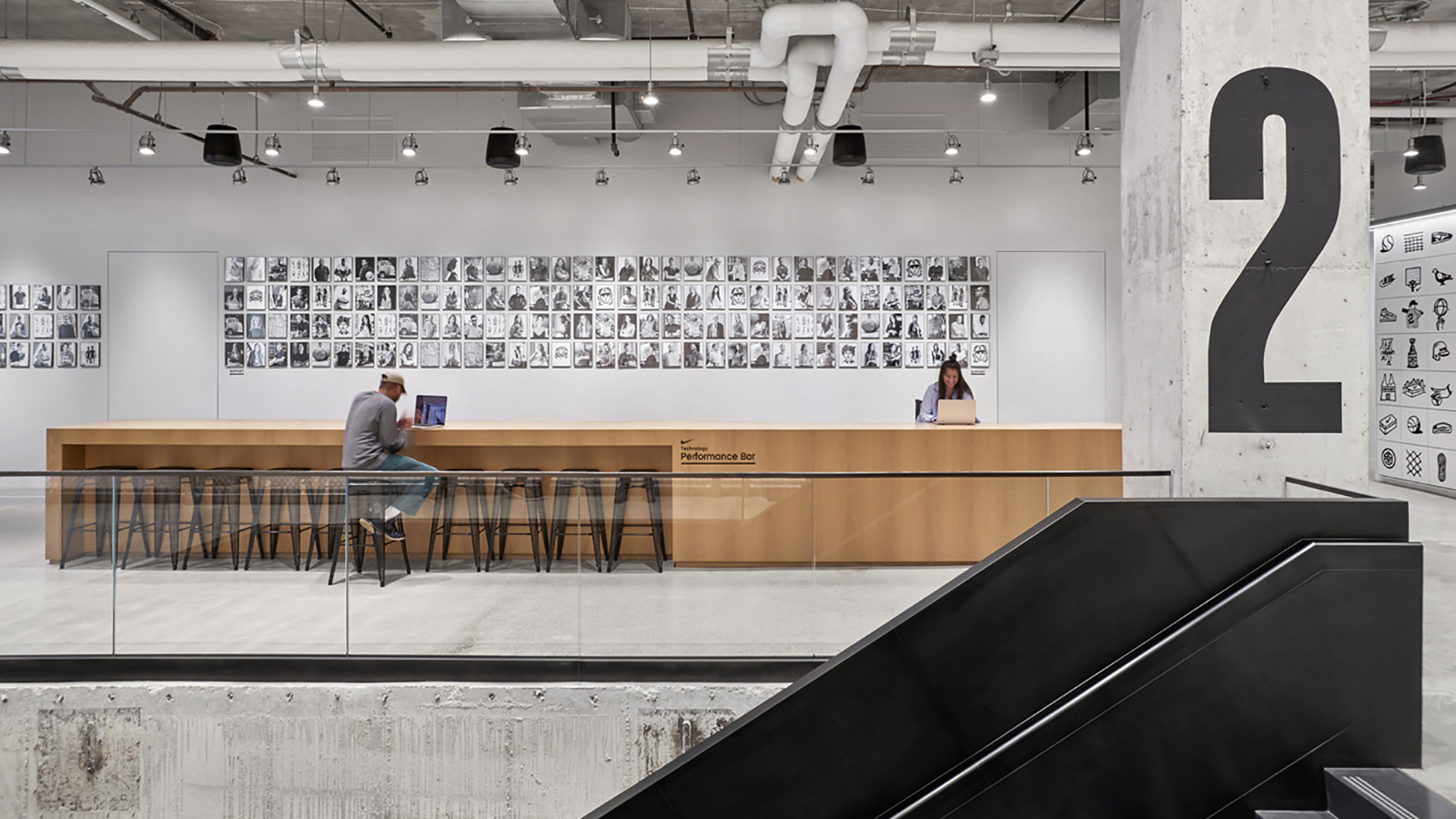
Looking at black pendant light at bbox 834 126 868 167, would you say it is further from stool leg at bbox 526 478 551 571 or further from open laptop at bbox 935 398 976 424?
stool leg at bbox 526 478 551 571

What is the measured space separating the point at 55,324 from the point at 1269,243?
11.5m

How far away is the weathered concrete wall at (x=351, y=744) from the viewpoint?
445 cm

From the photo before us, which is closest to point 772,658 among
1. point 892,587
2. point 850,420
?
point 892,587

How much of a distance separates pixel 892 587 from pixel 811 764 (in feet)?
5.22

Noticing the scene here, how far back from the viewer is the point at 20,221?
9.28 metres

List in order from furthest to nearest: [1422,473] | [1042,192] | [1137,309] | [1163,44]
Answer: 1. [1042,192]
2. [1422,473]
3. [1137,309]
4. [1163,44]

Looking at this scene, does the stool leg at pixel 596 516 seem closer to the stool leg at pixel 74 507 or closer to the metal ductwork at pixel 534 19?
the stool leg at pixel 74 507

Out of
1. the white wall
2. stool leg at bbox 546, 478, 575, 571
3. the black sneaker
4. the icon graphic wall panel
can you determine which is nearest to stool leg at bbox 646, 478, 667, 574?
stool leg at bbox 546, 478, 575, 571

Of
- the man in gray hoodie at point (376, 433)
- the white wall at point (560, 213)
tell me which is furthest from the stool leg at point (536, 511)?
the white wall at point (560, 213)

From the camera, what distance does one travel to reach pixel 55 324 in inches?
367

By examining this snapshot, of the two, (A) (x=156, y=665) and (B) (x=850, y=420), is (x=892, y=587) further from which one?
(B) (x=850, y=420)

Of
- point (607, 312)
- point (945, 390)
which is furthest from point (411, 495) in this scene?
point (607, 312)

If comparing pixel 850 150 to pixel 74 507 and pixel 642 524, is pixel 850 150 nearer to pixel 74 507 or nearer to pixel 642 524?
pixel 642 524

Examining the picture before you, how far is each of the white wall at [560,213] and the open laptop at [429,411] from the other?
8.61 feet
